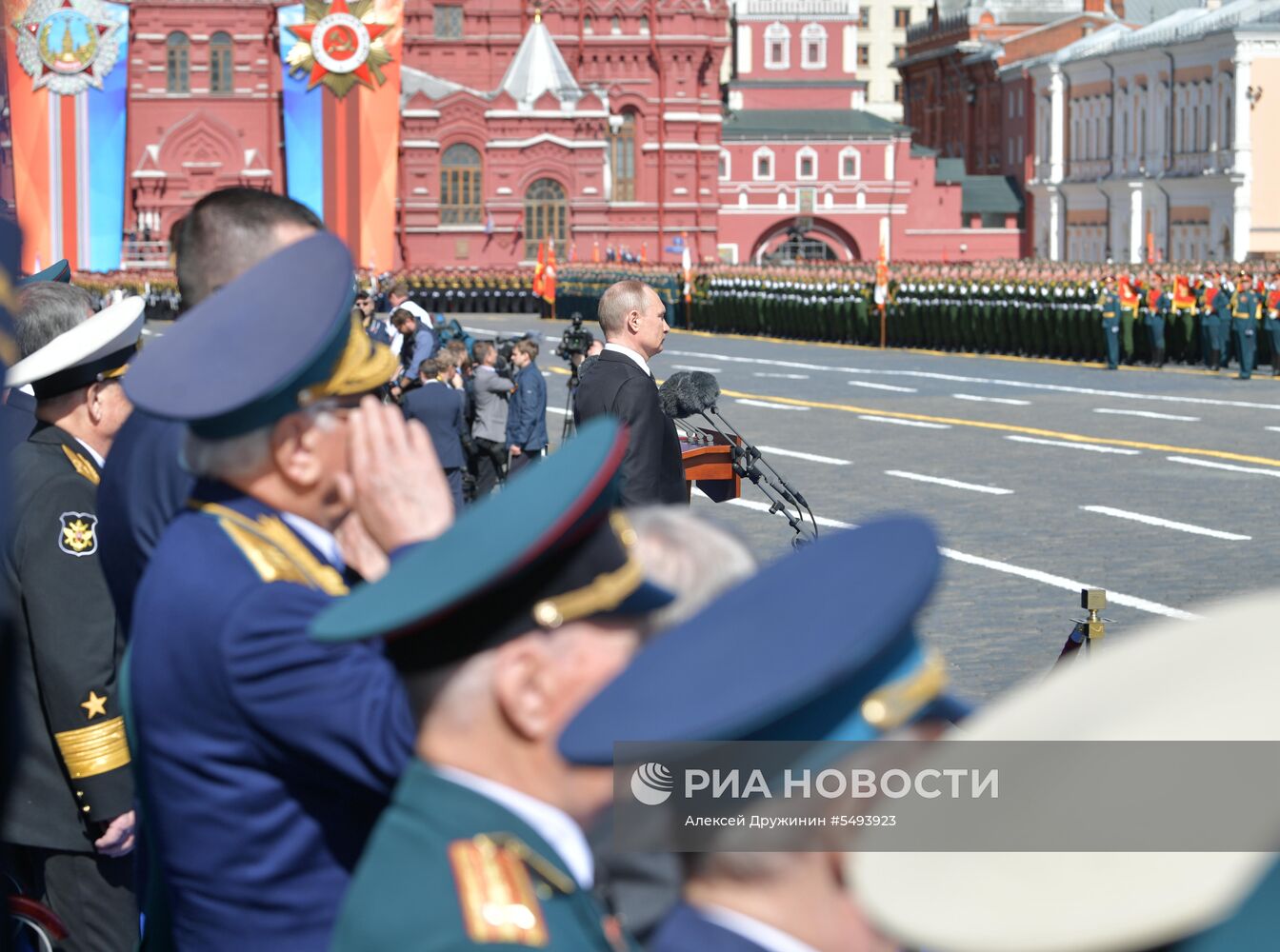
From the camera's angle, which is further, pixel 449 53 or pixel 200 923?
pixel 449 53

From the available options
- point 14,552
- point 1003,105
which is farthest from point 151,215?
point 14,552

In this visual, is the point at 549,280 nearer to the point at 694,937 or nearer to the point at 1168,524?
the point at 1168,524

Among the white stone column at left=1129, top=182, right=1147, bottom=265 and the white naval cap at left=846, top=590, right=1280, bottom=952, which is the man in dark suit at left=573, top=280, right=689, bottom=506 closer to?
the white naval cap at left=846, top=590, right=1280, bottom=952

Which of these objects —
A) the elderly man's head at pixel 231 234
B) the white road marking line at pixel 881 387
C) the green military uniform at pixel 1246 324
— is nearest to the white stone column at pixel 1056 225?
the green military uniform at pixel 1246 324

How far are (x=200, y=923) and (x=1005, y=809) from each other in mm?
1474

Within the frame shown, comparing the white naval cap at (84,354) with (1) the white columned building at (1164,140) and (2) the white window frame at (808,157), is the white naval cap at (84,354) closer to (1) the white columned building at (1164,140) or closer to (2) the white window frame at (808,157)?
(1) the white columned building at (1164,140)

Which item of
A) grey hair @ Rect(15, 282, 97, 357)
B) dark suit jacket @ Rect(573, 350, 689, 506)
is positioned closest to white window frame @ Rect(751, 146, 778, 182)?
dark suit jacket @ Rect(573, 350, 689, 506)

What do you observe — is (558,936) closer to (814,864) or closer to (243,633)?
(814,864)

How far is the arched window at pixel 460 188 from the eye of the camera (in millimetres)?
66000

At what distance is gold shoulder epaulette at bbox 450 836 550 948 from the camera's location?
191 cm

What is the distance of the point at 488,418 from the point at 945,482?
367cm

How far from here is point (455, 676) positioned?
2055mm

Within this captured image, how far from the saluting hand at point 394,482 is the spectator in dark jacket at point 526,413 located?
12705mm

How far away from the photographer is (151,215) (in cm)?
6550
